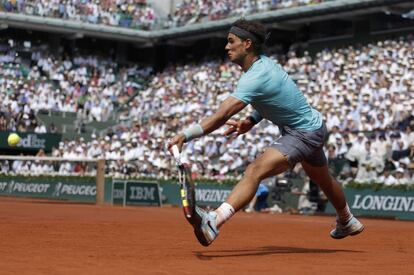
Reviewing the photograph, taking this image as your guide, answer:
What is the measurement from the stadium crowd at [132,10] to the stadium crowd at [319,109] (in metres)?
2.59

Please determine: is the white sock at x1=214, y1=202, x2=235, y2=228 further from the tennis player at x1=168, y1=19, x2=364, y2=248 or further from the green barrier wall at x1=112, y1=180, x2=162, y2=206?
the green barrier wall at x1=112, y1=180, x2=162, y2=206

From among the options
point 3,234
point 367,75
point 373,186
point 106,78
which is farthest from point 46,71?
point 3,234

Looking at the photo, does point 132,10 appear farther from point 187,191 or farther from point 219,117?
point 187,191

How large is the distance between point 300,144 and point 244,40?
42.4 inches

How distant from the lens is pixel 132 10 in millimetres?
43906

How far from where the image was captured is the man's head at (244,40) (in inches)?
292

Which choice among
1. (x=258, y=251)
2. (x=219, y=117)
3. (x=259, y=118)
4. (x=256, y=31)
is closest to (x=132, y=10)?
(x=259, y=118)

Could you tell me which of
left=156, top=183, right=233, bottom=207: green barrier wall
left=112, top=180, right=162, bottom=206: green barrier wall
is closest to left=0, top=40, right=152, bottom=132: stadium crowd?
left=156, top=183, right=233, bottom=207: green barrier wall

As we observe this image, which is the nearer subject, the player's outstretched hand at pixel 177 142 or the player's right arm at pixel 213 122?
the player's outstretched hand at pixel 177 142

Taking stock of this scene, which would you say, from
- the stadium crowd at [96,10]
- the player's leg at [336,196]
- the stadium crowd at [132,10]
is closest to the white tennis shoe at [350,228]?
the player's leg at [336,196]

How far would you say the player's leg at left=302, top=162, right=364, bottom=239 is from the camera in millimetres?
8008

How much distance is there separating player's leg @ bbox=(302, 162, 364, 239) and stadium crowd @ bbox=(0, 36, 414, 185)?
12464mm

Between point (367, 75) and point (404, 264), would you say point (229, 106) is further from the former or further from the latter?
point (367, 75)

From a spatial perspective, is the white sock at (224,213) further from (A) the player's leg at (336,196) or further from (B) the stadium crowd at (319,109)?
(B) the stadium crowd at (319,109)
